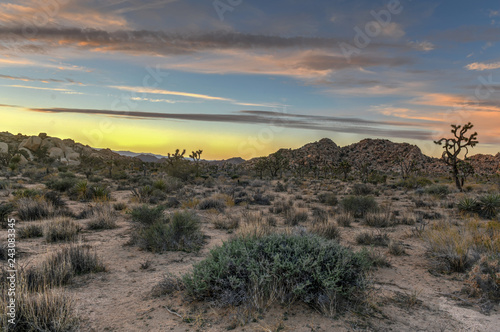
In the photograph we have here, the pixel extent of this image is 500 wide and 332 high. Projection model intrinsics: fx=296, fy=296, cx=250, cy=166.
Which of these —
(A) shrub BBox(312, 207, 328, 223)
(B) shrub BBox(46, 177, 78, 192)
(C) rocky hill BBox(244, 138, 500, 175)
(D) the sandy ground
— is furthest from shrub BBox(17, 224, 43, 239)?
(C) rocky hill BBox(244, 138, 500, 175)

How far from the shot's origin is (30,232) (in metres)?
8.92

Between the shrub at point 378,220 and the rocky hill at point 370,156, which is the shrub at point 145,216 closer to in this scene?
the shrub at point 378,220

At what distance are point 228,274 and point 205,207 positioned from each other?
10.5m

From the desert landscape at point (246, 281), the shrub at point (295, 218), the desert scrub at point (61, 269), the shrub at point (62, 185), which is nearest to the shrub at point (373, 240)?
the desert landscape at point (246, 281)

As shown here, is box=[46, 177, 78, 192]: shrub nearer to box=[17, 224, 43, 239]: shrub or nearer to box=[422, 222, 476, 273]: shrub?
box=[17, 224, 43, 239]: shrub

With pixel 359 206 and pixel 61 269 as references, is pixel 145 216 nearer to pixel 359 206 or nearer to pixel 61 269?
pixel 61 269

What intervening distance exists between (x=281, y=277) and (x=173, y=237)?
4.66 m

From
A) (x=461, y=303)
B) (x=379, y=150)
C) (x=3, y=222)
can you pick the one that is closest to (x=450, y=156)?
(x=461, y=303)

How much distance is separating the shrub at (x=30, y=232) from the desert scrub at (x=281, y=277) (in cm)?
648

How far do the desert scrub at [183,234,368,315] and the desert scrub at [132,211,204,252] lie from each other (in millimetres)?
3131

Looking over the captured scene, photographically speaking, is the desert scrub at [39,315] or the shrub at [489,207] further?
the shrub at [489,207]

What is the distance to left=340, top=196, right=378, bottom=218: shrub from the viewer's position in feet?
46.8

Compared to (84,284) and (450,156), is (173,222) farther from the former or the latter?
(450,156)

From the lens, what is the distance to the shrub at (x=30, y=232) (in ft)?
28.9
